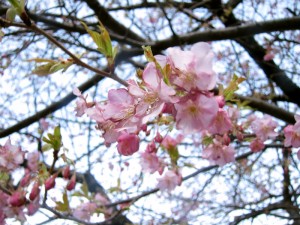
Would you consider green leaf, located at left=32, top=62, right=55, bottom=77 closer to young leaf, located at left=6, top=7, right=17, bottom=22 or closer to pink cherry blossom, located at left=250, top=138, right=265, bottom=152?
young leaf, located at left=6, top=7, right=17, bottom=22

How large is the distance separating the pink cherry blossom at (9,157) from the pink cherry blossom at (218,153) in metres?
1.05

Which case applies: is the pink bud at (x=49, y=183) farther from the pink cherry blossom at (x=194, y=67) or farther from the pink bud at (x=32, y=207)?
the pink cherry blossom at (x=194, y=67)

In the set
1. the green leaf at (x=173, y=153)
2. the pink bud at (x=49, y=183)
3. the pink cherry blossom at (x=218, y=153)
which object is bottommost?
the pink bud at (x=49, y=183)

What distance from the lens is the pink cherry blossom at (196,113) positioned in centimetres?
78

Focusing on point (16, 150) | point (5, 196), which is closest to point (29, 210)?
point (5, 196)

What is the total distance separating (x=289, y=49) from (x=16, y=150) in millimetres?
3318

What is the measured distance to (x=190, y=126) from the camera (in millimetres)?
850

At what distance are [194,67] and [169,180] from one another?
5.95ft

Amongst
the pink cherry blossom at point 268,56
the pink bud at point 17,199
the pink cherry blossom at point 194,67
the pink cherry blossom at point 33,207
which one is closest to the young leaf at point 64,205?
the pink cherry blossom at point 33,207

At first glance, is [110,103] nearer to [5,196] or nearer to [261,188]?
[5,196]

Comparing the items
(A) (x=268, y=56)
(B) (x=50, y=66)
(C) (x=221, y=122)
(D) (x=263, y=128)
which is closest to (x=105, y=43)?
(B) (x=50, y=66)

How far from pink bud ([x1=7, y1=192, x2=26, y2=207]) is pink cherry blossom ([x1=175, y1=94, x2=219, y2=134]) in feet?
3.46

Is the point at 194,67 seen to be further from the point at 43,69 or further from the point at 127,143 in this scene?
the point at 43,69

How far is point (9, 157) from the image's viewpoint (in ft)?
6.06
